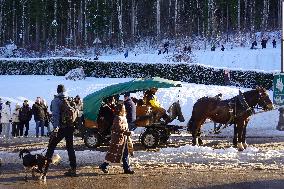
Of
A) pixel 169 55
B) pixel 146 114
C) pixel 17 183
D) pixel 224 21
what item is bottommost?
pixel 17 183

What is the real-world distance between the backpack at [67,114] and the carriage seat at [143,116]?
15.9ft

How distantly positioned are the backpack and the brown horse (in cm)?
578

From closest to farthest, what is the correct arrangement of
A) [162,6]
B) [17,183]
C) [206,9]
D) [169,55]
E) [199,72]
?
[17,183] → [199,72] → [169,55] → [206,9] → [162,6]

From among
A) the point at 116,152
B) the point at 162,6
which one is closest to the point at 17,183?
the point at 116,152

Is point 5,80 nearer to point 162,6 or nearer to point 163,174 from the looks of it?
point 163,174

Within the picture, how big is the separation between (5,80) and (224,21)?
1192 inches

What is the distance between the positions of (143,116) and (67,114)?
5.18 m

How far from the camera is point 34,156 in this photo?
11.8 m

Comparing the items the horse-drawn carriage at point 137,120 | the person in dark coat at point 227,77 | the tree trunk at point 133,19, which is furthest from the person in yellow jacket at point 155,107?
the tree trunk at point 133,19

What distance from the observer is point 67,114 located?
11898mm

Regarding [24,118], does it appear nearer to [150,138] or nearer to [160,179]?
[150,138]

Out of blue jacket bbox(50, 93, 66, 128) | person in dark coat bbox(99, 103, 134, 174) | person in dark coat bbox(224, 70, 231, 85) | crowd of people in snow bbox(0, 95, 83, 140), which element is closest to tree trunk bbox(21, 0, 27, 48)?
person in dark coat bbox(224, 70, 231, 85)

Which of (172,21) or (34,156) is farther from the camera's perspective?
(172,21)

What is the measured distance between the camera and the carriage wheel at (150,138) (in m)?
16.4
